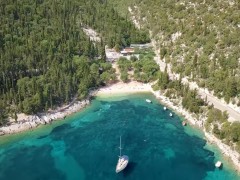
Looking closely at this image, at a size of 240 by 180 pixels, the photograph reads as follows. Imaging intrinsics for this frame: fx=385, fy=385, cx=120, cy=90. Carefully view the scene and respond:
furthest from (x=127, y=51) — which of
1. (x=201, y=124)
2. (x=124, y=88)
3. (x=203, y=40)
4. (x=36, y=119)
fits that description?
(x=36, y=119)

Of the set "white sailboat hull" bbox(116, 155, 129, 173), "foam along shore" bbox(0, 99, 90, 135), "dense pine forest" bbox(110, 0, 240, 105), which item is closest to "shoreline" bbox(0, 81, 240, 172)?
"foam along shore" bbox(0, 99, 90, 135)

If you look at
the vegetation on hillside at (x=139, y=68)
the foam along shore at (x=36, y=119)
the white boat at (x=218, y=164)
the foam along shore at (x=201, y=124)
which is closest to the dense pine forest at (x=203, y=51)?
the foam along shore at (x=201, y=124)

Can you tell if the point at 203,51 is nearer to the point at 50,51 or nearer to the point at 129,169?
the point at 50,51

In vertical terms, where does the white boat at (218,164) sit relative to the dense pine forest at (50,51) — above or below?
below

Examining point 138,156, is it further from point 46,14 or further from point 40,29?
point 46,14

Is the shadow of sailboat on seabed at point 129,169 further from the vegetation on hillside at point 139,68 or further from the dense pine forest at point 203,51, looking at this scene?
the vegetation on hillside at point 139,68

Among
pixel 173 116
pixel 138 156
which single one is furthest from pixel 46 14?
pixel 138 156

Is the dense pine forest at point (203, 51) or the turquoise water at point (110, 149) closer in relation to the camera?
the turquoise water at point (110, 149)
